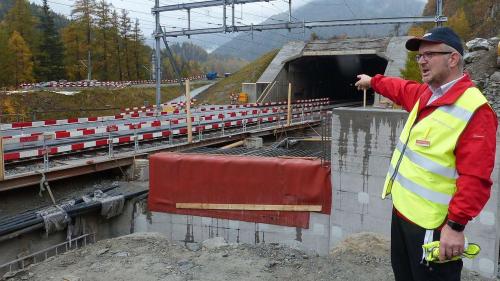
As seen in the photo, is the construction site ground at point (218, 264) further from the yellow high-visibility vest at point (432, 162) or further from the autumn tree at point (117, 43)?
the autumn tree at point (117, 43)

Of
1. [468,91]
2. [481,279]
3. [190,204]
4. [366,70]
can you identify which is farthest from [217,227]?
[366,70]

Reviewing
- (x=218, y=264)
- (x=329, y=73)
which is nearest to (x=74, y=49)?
(x=329, y=73)

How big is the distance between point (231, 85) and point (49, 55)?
25.5 m

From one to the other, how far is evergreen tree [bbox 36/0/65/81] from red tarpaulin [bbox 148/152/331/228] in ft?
145

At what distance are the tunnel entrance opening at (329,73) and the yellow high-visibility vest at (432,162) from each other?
30.2 m

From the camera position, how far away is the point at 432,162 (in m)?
2.45

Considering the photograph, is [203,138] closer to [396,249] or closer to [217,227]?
[217,227]

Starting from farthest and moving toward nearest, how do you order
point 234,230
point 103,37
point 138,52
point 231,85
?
point 138,52, point 103,37, point 231,85, point 234,230

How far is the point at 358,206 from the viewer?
7758 millimetres

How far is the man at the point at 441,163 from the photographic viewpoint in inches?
88.4

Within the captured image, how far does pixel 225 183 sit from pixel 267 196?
36.1 inches

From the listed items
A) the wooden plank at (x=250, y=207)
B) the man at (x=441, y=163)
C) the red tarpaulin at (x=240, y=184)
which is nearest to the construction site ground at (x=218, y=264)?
the wooden plank at (x=250, y=207)

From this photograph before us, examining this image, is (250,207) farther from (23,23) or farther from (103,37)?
(23,23)

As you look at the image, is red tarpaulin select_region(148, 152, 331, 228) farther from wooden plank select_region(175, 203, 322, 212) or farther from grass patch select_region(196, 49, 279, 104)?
grass patch select_region(196, 49, 279, 104)
